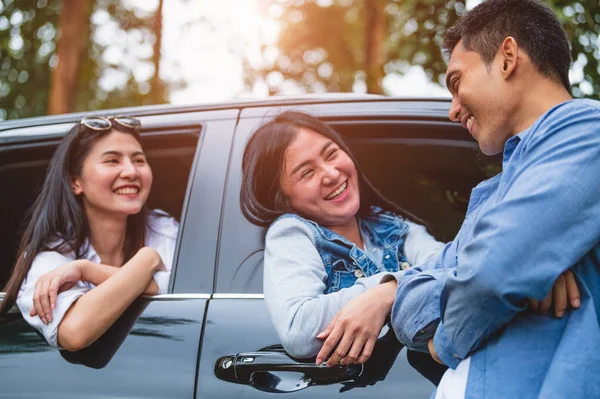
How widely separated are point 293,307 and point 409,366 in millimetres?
335

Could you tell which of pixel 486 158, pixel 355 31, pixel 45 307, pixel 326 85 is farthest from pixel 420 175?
pixel 326 85

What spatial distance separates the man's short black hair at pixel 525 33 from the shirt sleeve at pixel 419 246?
701mm

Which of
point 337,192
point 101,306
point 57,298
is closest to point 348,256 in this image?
point 337,192

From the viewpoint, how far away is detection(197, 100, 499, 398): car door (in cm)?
164

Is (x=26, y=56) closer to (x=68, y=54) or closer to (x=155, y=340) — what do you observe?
(x=68, y=54)

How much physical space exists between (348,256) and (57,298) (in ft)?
2.95

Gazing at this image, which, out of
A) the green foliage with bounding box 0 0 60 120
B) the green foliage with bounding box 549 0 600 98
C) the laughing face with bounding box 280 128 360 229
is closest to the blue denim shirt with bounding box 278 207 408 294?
the laughing face with bounding box 280 128 360 229

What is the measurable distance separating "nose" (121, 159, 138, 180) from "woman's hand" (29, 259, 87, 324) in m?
0.47

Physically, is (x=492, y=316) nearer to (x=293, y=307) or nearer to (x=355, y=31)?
(x=293, y=307)

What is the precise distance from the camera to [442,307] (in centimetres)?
134

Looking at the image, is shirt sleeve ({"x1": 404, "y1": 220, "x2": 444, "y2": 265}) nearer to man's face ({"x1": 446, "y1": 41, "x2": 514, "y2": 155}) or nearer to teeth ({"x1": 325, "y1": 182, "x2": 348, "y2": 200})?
teeth ({"x1": 325, "y1": 182, "x2": 348, "y2": 200})

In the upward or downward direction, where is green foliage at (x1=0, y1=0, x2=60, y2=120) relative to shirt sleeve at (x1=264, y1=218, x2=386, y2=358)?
upward

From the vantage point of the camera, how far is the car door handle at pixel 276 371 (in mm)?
1638

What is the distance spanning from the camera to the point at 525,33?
1.53m
